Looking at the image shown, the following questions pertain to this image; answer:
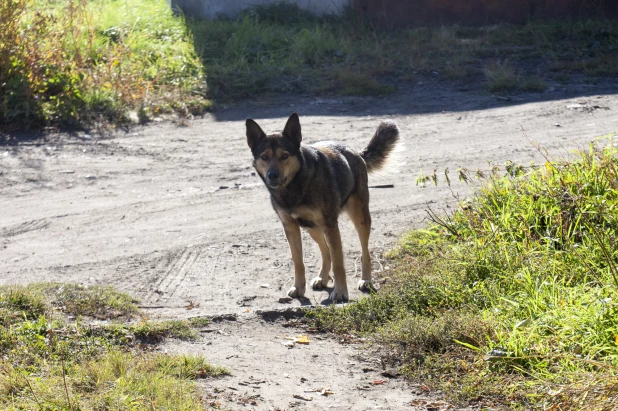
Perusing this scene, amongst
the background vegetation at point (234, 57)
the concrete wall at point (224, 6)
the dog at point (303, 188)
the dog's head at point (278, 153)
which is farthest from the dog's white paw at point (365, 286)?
the concrete wall at point (224, 6)

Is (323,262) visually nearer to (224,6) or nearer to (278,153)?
(278,153)

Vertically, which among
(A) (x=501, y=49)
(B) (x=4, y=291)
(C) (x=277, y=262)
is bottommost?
(C) (x=277, y=262)

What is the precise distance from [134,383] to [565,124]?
903cm

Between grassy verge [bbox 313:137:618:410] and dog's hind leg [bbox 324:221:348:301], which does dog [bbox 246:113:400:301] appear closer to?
dog's hind leg [bbox 324:221:348:301]

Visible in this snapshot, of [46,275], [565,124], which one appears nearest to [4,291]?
[46,275]

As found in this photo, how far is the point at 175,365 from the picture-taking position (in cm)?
454

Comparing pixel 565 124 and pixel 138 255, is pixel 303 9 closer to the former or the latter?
pixel 565 124

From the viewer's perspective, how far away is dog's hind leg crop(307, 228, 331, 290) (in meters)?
6.99

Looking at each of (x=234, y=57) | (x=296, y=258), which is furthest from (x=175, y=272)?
(x=234, y=57)

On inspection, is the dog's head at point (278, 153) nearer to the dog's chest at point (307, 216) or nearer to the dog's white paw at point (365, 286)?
the dog's chest at point (307, 216)

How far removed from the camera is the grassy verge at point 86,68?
1248 cm

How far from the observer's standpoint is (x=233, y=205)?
8969 mm

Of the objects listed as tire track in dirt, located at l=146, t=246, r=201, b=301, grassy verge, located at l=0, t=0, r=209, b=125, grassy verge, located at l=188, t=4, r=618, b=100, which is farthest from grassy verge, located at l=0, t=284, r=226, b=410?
grassy verge, located at l=188, t=4, r=618, b=100

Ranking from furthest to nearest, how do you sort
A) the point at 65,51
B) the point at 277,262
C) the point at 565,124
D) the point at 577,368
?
the point at 65,51 < the point at 565,124 < the point at 277,262 < the point at 577,368
